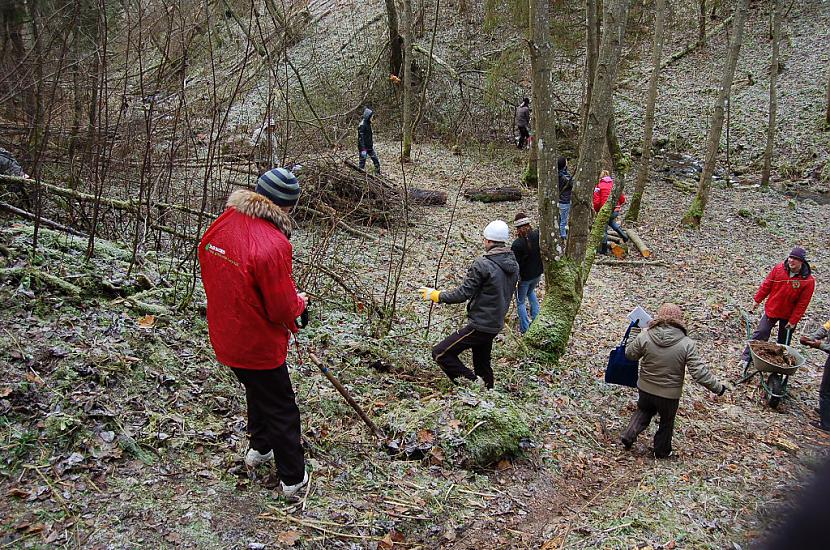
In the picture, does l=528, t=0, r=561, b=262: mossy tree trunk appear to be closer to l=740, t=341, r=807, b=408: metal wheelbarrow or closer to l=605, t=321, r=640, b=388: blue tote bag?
l=605, t=321, r=640, b=388: blue tote bag

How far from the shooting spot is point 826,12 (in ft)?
72.5

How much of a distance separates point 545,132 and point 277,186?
4.74 metres

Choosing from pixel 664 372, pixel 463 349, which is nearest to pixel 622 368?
pixel 664 372

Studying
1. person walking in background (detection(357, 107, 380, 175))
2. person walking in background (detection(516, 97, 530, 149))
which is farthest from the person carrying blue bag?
person walking in background (detection(516, 97, 530, 149))

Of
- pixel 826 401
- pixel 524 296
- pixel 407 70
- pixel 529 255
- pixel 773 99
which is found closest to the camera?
pixel 826 401

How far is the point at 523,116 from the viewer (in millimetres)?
18516

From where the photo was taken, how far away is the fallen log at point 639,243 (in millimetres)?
12773

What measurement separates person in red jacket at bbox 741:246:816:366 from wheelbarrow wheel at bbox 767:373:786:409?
75 cm

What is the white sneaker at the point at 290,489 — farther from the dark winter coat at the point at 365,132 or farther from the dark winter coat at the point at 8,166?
the dark winter coat at the point at 365,132

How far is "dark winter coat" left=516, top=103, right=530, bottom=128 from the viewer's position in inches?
723

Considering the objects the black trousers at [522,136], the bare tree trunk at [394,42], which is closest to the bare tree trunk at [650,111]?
the black trousers at [522,136]

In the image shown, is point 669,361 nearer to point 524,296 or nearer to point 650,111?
point 524,296

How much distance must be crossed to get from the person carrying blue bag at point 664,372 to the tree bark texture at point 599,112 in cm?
206

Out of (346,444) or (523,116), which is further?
(523,116)
